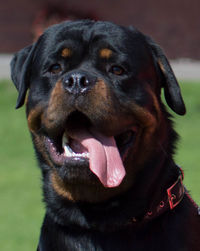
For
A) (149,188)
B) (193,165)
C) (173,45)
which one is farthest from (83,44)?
(173,45)

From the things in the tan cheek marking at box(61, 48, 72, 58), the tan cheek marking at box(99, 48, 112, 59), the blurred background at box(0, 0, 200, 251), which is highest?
the tan cheek marking at box(61, 48, 72, 58)

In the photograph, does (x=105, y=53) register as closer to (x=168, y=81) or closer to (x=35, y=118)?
(x=168, y=81)

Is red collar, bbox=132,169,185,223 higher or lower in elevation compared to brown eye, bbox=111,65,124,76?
lower

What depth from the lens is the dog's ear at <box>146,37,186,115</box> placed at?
147 inches

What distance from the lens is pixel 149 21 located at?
17.1m

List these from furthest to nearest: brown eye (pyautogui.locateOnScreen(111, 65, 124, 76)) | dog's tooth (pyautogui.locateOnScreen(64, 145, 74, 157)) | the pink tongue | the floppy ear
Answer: the floppy ear < brown eye (pyautogui.locateOnScreen(111, 65, 124, 76)) < dog's tooth (pyautogui.locateOnScreen(64, 145, 74, 157)) < the pink tongue

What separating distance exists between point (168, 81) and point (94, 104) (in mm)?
566

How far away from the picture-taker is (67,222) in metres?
3.56

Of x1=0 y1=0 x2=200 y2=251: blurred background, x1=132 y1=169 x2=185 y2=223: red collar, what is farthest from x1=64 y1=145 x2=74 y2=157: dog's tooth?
x1=0 y1=0 x2=200 y2=251: blurred background

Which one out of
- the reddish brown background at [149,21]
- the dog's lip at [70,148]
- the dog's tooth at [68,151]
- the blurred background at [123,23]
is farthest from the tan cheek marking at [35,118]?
the reddish brown background at [149,21]

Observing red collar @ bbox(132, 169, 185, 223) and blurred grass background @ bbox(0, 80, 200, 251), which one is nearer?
red collar @ bbox(132, 169, 185, 223)

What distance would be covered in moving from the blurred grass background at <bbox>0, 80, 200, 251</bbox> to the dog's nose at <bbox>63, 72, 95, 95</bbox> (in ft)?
2.14

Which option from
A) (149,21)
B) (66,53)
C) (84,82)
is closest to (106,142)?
(84,82)

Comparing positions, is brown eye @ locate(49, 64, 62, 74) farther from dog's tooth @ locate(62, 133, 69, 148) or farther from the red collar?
the red collar
